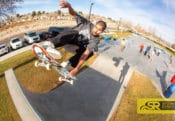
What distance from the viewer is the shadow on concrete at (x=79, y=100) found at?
10.3 meters

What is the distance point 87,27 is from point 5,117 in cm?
567

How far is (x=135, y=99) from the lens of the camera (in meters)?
15.1

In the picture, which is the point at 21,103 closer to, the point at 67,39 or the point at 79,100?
the point at 79,100

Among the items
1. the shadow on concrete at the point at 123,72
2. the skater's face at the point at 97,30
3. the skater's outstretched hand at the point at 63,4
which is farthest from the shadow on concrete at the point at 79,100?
the skater's outstretched hand at the point at 63,4

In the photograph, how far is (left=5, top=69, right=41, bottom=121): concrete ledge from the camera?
877cm

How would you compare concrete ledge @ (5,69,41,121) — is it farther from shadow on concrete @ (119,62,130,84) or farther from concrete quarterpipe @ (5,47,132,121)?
shadow on concrete @ (119,62,130,84)

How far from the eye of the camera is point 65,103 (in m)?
11.9

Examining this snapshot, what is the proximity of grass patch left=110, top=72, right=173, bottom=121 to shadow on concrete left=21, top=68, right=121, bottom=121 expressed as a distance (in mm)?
714

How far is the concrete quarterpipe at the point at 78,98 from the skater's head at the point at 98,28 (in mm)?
4047

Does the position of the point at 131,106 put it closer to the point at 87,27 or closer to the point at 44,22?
the point at 87,27

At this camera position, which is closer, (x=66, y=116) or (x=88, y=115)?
(x=66, y=116)

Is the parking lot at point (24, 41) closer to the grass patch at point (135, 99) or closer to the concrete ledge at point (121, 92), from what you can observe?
the concrete ledge at point (121, 92)

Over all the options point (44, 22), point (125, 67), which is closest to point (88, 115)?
point (125, 67)

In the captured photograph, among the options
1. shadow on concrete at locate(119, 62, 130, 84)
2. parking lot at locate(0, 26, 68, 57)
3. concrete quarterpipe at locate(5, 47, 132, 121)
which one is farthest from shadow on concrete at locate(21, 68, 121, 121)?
parking lot at locate(0, 26, 68, 57)
